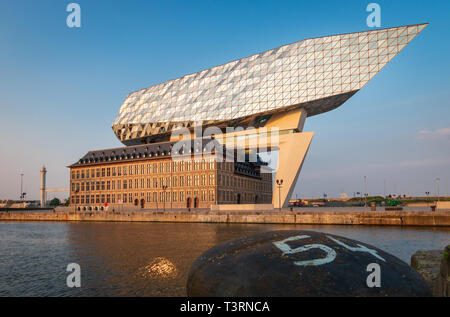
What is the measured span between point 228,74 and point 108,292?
2632 inches

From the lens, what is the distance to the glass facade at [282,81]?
201 ft

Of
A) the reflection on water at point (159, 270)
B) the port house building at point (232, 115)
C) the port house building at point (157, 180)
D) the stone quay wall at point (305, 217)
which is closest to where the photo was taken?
the reflection on water at point (159, 270)

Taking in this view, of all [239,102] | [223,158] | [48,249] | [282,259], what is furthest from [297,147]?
[282,259]

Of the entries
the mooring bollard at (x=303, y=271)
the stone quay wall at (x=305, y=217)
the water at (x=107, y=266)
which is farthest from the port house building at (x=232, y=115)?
the mooring bollard at (x=303, y=271)

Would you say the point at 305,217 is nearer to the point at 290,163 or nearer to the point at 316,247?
the point at 290,163

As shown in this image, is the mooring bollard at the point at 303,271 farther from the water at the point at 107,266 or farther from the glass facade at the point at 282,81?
the glass facade at the point at 282,81

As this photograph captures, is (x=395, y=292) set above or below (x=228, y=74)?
below

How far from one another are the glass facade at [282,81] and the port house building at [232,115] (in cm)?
18

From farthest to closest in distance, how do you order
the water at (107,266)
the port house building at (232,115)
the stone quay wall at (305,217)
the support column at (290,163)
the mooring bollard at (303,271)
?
1. the support column at (290,163)
2. the port house building at (232,115)
3. the stone quay wall at (305,217)
4. the water at (107,266)
5. the mooring bollard at (303,271)

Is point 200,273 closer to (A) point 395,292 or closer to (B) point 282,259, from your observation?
(B) point 282,259

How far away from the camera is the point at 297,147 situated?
212 ft

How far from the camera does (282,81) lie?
66.9 meters

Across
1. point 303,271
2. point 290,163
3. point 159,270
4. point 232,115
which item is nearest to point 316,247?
point 303,271

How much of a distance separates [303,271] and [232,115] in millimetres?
67465
